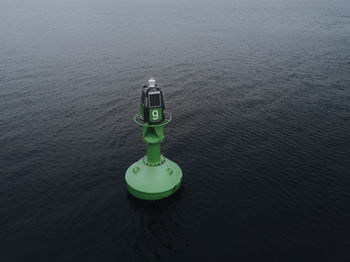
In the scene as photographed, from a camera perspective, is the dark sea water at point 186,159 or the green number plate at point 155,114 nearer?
the dark sea water at point 186,159

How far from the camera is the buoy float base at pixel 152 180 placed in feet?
86.3

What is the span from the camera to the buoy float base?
26.3 metres

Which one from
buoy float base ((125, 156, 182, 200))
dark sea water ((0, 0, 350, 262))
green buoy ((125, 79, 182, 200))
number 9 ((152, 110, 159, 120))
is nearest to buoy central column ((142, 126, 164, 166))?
green buoy ((125, 79, 182, 200))

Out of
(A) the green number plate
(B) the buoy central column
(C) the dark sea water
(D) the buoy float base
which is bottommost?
(C) the dark sea water

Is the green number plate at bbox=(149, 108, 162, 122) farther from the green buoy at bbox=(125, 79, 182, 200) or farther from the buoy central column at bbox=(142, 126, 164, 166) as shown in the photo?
the buoy central column at bbox=(142, 126, 164, 166)

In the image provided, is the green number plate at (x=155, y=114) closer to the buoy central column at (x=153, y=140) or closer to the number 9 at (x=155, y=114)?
the number 9 at (x=155, y=114)

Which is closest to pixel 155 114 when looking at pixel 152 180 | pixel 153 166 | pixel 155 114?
pixel 155 114

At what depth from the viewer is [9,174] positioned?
3175 cm

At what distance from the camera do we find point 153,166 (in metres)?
27.3

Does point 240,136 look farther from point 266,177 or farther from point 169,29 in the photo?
point 169,29

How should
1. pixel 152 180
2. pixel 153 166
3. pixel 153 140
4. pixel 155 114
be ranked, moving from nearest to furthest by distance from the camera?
1. pixel 155 114
2. pixel 153 140
3. pixel 152 180
4. pixel 153 166

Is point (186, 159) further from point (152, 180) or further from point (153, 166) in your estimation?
point (152, 180)

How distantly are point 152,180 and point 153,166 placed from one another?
1.46m

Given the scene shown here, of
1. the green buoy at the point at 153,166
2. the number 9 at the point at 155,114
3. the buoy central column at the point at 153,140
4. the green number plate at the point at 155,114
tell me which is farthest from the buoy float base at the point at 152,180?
the number 9 at the point at 155,114
